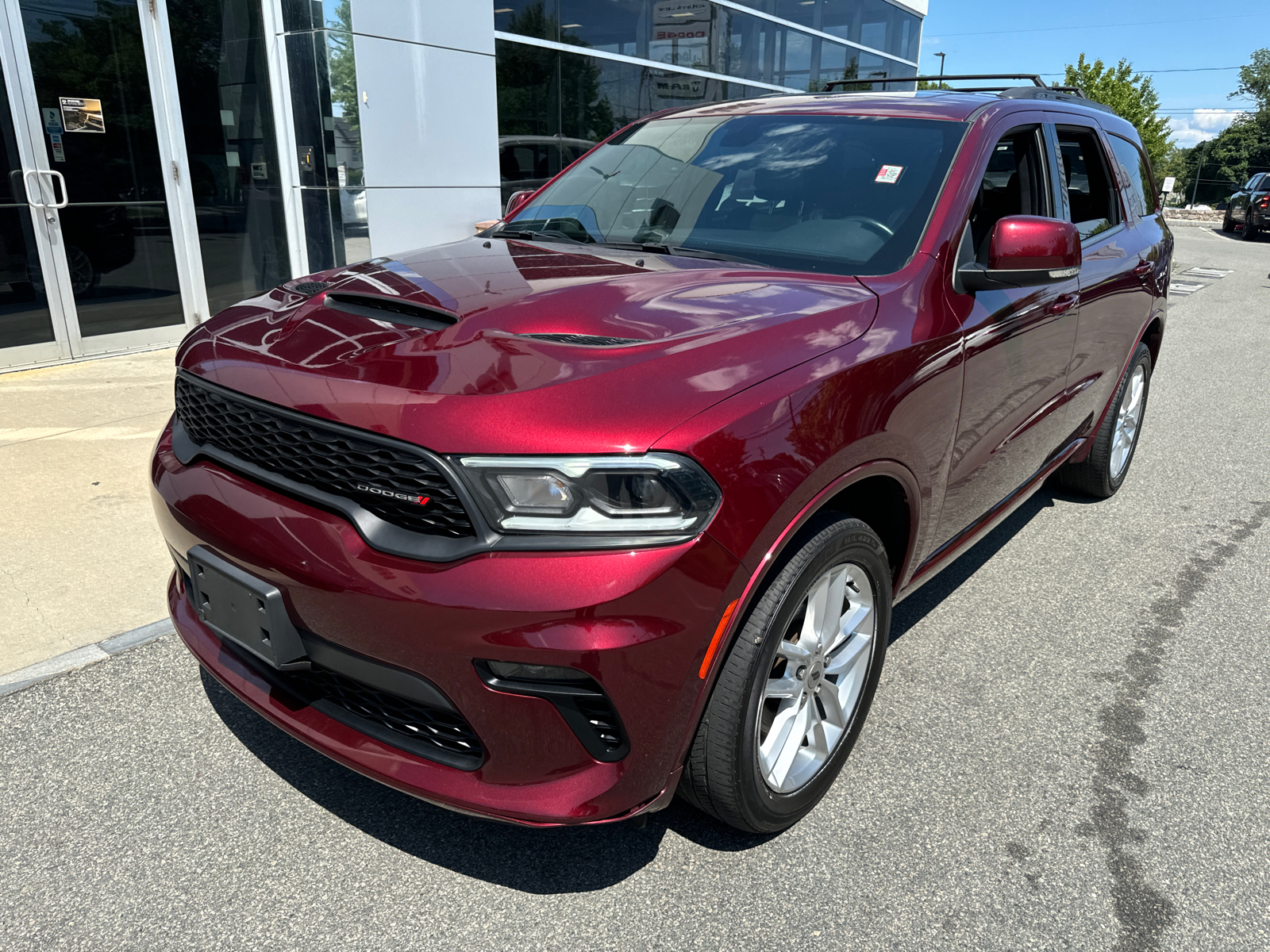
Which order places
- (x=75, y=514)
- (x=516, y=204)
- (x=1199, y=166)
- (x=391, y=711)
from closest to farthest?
(x=391, y=711) → (x=516, y=204) → (x=75, y=514) → (x=1199, y=166)

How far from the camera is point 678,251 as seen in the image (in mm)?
2986

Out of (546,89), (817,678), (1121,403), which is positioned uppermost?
(546,89)

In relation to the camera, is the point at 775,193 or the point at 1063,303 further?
the point at 1063,303

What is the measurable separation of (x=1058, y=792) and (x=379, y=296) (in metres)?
2.29

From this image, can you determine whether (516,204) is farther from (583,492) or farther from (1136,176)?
(1136,176)

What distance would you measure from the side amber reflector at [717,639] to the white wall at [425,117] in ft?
24.1

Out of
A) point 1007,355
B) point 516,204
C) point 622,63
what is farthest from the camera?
point 622,63

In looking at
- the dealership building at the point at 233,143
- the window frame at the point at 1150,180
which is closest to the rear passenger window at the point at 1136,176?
the window frame at the point at 1150,180

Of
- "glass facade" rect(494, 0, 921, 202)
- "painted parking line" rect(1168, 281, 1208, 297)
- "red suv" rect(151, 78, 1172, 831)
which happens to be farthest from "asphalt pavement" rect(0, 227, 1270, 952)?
"painted parking line" rect(1168, 281, 1208, 297)

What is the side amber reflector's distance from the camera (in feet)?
6.21

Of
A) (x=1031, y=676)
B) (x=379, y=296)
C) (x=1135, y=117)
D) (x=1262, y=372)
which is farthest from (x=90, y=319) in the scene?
(x=1135, y=117)

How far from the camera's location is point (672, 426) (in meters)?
1.81

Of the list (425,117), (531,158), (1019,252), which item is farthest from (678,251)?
(531,158)

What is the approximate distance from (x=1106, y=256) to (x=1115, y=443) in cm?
126
